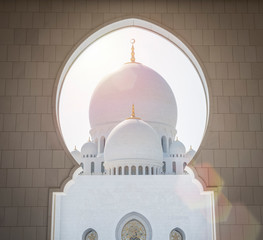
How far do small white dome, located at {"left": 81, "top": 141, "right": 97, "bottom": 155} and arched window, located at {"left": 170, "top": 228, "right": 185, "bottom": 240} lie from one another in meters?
8.71

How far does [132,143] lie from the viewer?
17453 mm

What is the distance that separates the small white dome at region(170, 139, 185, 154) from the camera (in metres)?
21.3

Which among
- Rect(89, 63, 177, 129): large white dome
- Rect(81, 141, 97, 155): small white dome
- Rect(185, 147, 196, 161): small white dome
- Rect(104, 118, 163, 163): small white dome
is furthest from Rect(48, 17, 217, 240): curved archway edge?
Rect(185, 147, 196, 161): small white dome

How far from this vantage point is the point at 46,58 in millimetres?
4059

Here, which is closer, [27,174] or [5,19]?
[27,174]

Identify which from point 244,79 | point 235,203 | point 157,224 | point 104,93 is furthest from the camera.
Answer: point 104,93

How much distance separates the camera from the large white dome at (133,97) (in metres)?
21.0

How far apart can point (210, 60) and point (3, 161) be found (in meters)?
2.25

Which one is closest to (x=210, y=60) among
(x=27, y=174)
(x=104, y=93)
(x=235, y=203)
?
(x=235, y=203)

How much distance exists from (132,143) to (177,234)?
468 cm

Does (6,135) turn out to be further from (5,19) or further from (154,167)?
(154,167)

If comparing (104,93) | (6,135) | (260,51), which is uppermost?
(104,93)

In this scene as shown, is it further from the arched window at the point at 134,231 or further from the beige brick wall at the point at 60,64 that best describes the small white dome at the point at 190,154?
the beige brick wall at the point at 60,64

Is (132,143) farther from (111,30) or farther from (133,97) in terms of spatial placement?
(111,30)
